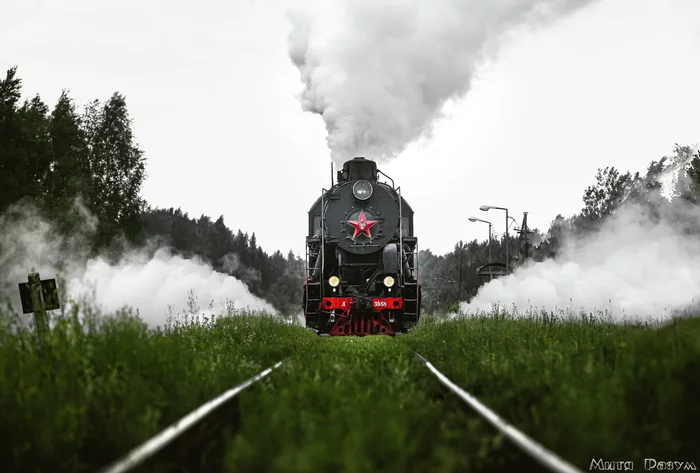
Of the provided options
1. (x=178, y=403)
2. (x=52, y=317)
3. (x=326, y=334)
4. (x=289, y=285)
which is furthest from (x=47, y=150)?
(x=289, y=285)

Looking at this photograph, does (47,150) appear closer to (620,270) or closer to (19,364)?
(620,270)

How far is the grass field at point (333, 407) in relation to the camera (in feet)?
10.7

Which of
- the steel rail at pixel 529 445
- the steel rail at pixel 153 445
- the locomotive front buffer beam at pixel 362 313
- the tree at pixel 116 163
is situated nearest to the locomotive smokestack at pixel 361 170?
the locomotive front buffer beam at pixel 362 313

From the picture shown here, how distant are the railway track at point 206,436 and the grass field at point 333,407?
0.08 metres

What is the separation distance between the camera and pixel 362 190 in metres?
18.9

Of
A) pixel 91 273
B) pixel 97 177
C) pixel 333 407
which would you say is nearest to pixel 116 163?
pixel 97 177

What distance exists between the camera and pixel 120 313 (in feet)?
23.2

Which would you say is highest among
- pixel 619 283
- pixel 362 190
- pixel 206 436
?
pixel 362 190

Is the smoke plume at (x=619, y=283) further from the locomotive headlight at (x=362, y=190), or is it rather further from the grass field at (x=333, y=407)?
the grass field at (x=333, y=407)

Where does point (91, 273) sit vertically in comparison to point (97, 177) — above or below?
below

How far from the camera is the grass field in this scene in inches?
129

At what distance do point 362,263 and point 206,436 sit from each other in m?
15.3

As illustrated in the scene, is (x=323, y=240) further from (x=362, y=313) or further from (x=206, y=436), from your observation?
(x=206, y=436)

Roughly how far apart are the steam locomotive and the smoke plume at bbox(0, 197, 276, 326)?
36.3 ft
